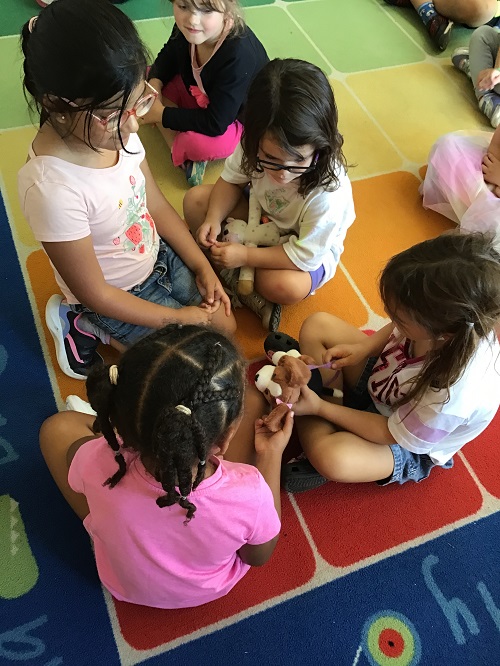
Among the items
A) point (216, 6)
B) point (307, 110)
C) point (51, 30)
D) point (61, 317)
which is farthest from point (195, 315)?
point (216, 6)

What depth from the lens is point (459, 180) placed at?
1524 millimetres

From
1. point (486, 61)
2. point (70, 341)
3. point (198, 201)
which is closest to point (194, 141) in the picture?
point (198, 201)

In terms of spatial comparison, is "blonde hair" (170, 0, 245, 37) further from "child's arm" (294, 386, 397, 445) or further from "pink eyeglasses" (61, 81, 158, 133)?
"child's arm" (294, 386, 397, 445)

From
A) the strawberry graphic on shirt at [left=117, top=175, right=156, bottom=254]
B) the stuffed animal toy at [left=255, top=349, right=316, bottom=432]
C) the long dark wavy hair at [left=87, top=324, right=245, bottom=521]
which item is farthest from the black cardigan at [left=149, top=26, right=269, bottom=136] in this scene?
the long dark wavy hair at [left=87, top=324, right=245, bottom=521]

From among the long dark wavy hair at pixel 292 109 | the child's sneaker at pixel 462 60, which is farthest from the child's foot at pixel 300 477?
the child's sneaker at pixel 462 60

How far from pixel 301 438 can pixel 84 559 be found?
1.46ft

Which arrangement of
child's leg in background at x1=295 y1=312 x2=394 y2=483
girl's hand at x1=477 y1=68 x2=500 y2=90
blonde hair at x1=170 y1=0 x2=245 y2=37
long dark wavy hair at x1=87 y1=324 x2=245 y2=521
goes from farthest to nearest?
girl's hand at x1=477 y1=68 x2=500 y2=90, blonde hair at x1=170 y1=0 x2=245 y2=37, child's leg in background at x1=295 y1=312 x2=394 y2=483, long dark wavy hair at x1=87 y1=324 x2=245 y2=521

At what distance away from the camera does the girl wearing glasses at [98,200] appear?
76 cm

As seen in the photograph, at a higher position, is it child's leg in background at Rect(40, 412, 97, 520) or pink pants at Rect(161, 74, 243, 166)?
pink pants at Rect(161, 74, 243, 166)

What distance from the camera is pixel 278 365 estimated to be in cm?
110

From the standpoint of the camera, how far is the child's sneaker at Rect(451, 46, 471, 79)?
6.49ft

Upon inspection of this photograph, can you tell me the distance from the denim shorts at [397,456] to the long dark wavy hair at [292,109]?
0.43 m

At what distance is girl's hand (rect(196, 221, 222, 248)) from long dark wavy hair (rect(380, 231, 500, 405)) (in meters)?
0.53

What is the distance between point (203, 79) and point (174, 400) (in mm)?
1103
